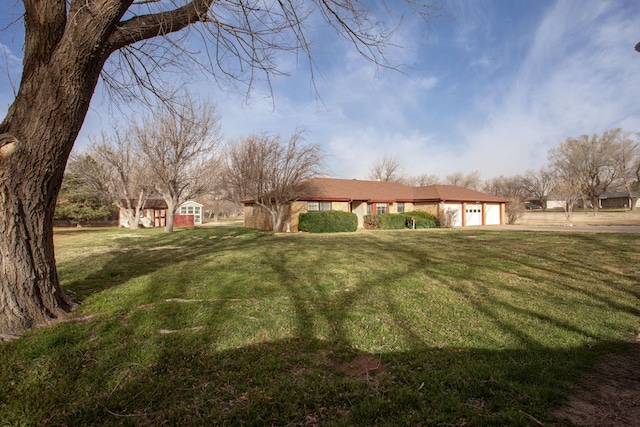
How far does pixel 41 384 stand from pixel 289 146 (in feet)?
62.6

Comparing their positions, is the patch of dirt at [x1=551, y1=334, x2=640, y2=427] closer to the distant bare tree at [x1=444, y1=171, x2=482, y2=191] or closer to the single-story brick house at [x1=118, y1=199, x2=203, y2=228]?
the single-story brick house at [x1=118, y1=199, x2=203, y2=228]

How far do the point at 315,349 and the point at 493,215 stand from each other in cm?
3066

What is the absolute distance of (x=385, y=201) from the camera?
26969 mm

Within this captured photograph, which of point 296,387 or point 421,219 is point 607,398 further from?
point 421,219

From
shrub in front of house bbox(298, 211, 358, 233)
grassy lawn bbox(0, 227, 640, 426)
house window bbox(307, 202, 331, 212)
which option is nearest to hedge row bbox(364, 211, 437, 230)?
shrub in front of house bbox(298, 211, 358, 233)

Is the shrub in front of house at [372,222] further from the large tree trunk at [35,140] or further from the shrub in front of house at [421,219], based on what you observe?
the large tree trunk at [35,140]

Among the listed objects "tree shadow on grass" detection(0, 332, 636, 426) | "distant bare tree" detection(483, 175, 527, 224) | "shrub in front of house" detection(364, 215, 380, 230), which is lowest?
"tree shadow on grass" detection(0, 332, 636, 426)

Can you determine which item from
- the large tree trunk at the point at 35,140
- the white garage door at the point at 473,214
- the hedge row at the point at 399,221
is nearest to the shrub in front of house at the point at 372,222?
the hedge row at the point at 399,221

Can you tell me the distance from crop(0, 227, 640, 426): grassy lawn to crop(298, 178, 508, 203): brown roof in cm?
1744

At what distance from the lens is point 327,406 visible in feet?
7.99

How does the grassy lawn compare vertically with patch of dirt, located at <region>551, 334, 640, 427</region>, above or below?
above

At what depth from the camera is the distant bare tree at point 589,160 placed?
48.8 meters

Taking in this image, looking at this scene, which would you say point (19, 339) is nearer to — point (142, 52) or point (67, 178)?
point (142, 52)

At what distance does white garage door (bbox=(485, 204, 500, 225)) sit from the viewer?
94.9ft
